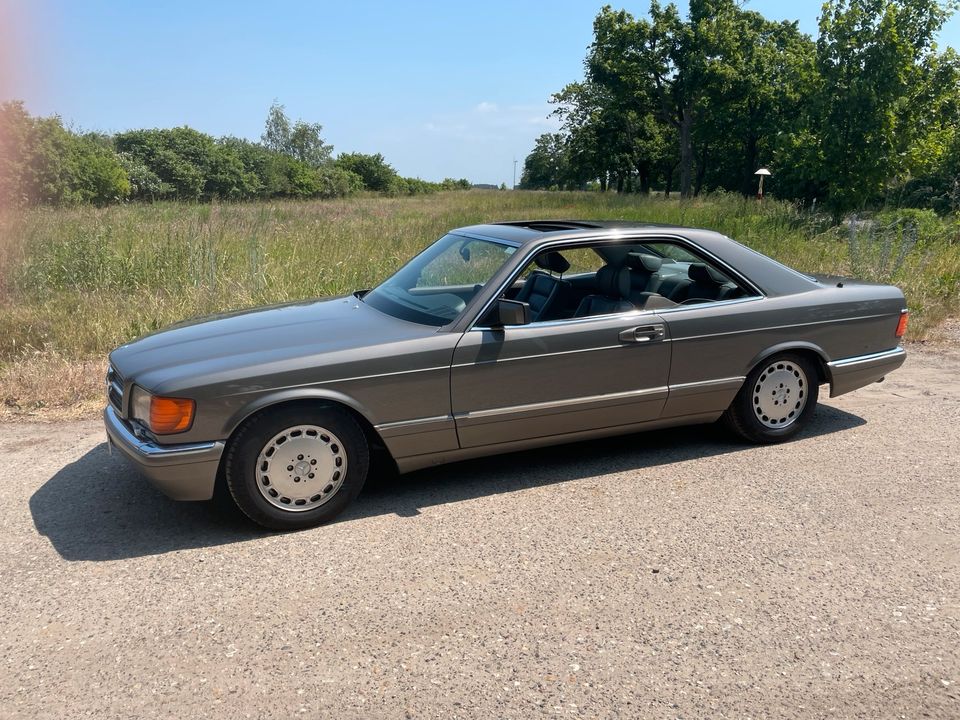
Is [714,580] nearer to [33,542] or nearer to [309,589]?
[309,589]

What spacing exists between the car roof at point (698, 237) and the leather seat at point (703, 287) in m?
0.12

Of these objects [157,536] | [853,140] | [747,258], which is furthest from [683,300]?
[853,140]

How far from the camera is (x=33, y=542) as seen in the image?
3818mm

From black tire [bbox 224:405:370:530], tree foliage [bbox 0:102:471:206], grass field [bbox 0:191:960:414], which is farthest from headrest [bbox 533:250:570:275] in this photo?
tree foliage [bbox 0:102:471:206]

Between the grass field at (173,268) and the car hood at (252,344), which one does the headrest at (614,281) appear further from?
the grass field at (173,268)

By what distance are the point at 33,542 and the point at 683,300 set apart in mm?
3830

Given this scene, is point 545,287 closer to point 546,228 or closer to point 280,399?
point 546,228

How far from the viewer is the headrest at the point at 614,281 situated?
16.0 feet

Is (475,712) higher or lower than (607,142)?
lower

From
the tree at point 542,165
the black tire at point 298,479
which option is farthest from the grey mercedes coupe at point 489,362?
the tree at point 542,165

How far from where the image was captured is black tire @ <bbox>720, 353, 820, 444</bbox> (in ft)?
16.3

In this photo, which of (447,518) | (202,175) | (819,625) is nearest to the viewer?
(819,625)

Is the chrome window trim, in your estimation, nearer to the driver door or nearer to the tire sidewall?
the driver door

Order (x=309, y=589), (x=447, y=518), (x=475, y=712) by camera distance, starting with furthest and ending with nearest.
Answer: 1. (x=447, y=518)
2. (x=309, y=589)
3. (x=475, y=712)
